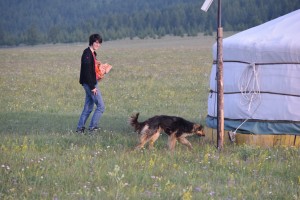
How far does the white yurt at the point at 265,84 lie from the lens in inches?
359

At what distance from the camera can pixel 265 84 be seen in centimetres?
935

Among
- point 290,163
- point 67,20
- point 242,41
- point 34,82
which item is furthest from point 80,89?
point 67,20

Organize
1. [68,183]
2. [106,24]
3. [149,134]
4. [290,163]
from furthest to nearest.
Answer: [106,24] < [149,134] < [290,163] < [68,183]

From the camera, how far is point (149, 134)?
8562 millimetres

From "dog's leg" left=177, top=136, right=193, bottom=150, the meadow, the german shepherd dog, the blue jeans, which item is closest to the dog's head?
the german shepherd dog

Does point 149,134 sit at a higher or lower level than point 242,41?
lower

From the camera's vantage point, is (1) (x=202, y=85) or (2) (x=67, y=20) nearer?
(1) (x=202, y=85)

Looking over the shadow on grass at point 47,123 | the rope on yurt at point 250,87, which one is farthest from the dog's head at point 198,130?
the shadow on grass at point 47,123

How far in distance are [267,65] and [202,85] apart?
31.8 feet

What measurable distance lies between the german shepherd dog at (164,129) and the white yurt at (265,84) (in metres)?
1.04

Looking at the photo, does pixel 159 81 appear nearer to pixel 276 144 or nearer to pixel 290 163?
pixel 276 144

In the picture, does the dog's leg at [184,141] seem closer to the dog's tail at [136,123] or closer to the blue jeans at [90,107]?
the dog's tail at [136,123]

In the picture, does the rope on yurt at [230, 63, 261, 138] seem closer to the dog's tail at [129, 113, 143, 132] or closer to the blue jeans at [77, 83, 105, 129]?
the dog's tail at [129, 113, 143, 132]

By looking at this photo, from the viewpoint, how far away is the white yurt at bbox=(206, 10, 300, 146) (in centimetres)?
912
